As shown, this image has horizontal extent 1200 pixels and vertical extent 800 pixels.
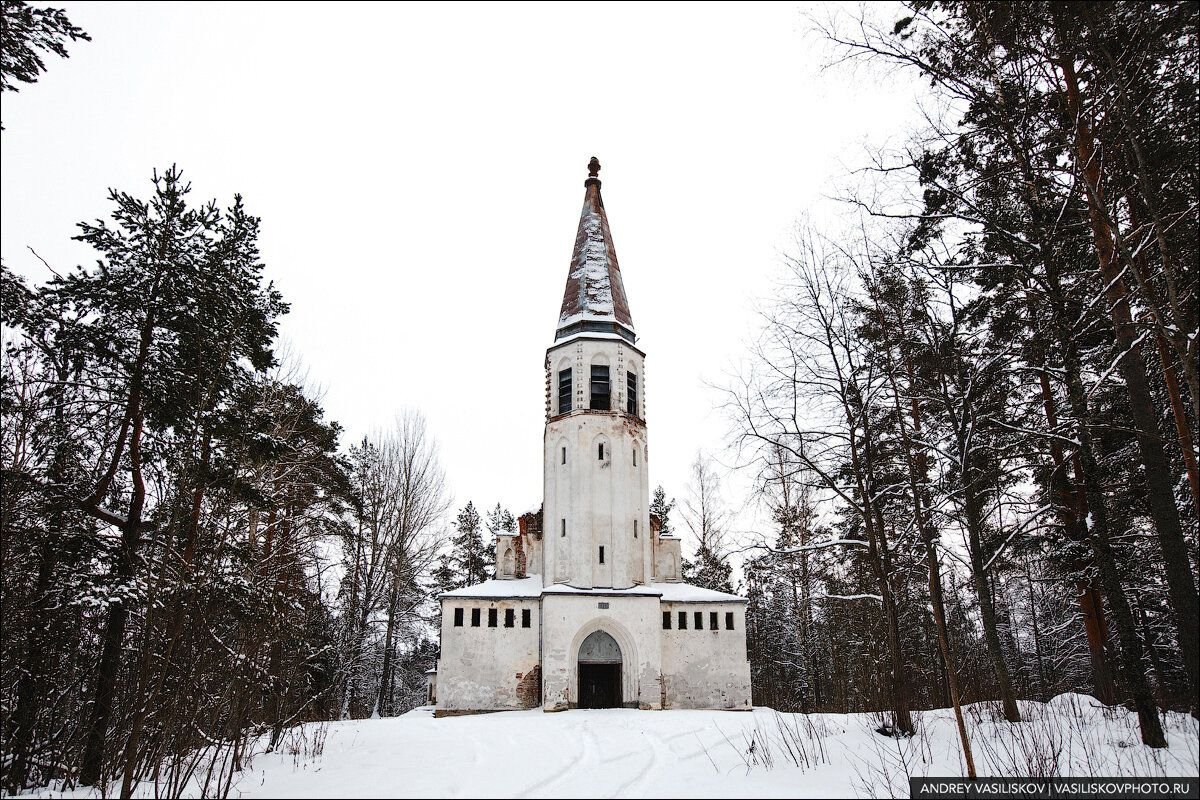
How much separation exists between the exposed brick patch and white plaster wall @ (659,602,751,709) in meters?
4.44

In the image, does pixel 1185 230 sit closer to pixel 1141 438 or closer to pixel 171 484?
pixel 1141 438

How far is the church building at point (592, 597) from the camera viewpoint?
82.7ft

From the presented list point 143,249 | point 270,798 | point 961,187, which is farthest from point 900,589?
point 143,249

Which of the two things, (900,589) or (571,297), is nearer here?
(900,589)

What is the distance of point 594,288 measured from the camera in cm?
3061

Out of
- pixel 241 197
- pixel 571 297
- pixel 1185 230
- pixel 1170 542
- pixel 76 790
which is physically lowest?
pixel 76 790

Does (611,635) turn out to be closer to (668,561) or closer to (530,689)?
(530,689)

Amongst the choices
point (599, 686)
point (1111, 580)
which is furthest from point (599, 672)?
point (1111, 580)

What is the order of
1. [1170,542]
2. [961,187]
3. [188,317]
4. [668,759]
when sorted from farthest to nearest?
[188,317] < [668,759] < [961,187] < [1170,542]

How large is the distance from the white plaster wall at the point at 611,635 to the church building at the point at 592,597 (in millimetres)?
38

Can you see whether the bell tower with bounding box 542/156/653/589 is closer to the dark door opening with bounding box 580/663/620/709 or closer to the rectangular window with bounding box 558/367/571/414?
the rectangular window with bounding box 558/367/571/414

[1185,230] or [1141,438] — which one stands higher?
[1185,230]

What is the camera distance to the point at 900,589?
69.8ft

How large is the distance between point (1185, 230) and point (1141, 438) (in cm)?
243
